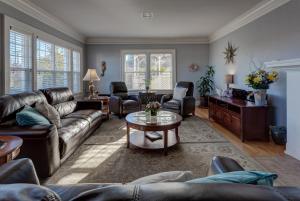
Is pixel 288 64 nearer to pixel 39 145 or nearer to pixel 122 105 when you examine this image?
pixel 39 145

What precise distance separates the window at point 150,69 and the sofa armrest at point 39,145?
19.6ft

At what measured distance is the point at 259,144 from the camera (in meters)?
3.84

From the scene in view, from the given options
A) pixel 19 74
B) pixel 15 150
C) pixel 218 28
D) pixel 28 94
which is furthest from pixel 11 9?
pixel 218 28

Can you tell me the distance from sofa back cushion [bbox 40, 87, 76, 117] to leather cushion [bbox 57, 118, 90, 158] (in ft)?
2.42

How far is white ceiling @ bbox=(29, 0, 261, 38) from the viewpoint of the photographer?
14.0ft

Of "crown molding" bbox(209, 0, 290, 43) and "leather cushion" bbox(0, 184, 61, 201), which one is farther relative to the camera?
"crown molding" bbox(209, 0, 290, 43)

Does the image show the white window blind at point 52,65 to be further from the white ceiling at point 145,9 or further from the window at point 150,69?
the window at point 150,69

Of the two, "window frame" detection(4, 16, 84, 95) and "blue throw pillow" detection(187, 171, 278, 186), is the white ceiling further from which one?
"blue throw pillow" detection(187, 171, 278, 186)

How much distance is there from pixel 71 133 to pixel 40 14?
305cm

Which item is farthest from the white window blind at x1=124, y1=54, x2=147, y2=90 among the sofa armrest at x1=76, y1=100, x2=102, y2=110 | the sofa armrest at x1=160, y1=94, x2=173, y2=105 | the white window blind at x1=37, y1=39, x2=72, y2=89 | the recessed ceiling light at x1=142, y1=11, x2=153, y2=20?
the sofa armrest at x1=76, y1=100, x2=102, y2=110

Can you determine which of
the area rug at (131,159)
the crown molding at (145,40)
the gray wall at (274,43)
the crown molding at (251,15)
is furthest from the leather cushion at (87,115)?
the crown molding at (145,40)

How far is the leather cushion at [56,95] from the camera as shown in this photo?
420cm

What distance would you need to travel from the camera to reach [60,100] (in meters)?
4.56

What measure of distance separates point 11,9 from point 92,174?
126 inches
